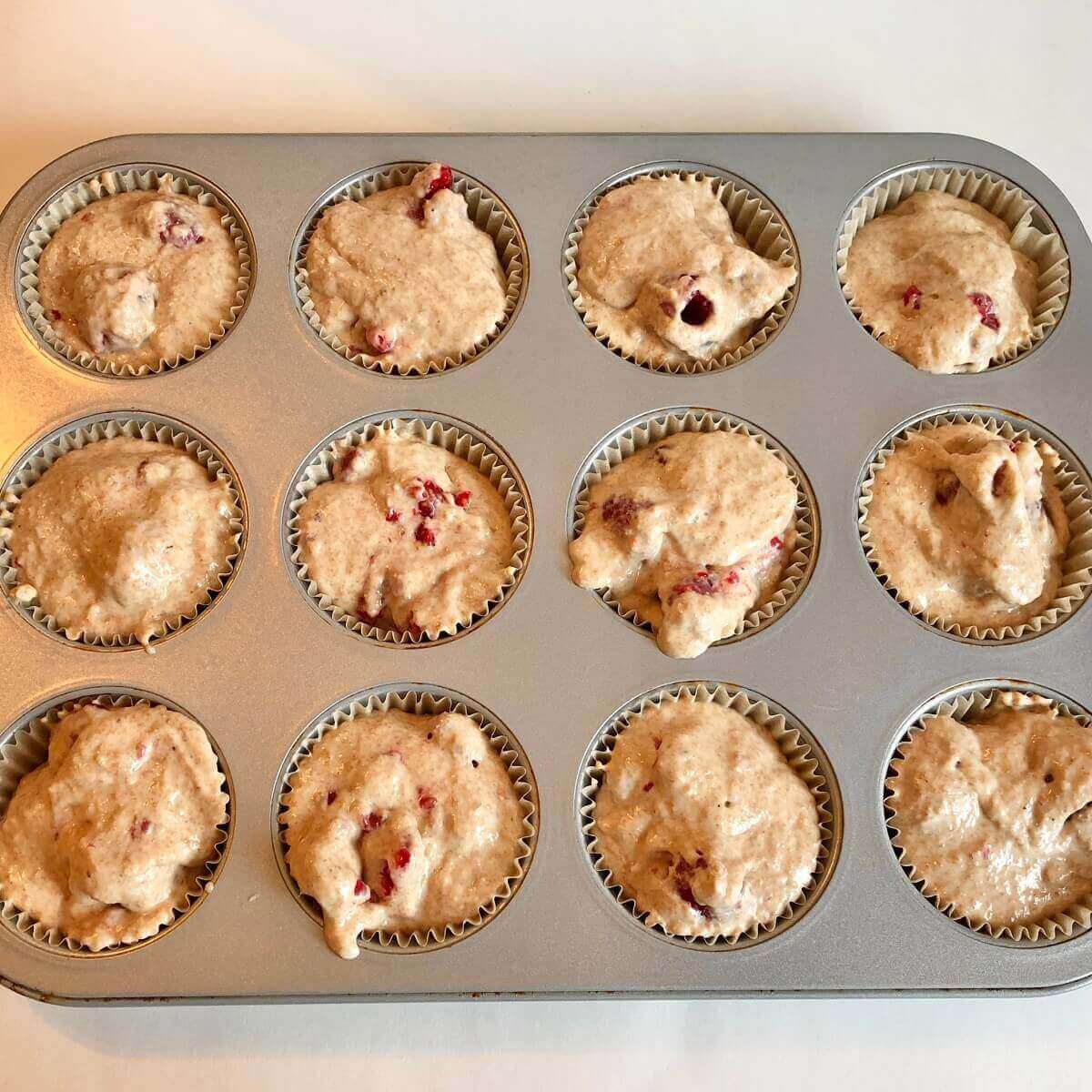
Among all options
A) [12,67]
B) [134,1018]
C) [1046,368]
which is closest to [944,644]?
[1046,368]

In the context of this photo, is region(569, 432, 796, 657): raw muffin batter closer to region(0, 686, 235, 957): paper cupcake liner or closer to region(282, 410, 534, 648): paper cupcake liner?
region(282, 410, 534, 648): paper cupcake liner

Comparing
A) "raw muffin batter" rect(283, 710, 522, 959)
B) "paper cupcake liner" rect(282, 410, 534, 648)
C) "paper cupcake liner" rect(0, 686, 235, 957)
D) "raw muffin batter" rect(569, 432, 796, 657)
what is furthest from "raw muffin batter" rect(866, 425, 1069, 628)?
"paper cupcake liner" rect(0, 686, 235, 957)

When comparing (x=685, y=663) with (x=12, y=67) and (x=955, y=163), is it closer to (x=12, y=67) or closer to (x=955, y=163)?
(x=955, y=163)

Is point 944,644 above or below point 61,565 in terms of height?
below

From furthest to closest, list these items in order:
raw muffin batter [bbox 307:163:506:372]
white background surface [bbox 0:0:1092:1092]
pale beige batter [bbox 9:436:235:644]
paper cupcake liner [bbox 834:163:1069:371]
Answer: white background surface [bbox 0:0:1092:1092] < paper cupcake liner [bbox 834:163:1069:371] < raw muffin batter [bbox 307:163:506:372] < pale beige batter [bbox 9:436:235:644]

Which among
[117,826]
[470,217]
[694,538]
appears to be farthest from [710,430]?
[117,826]
